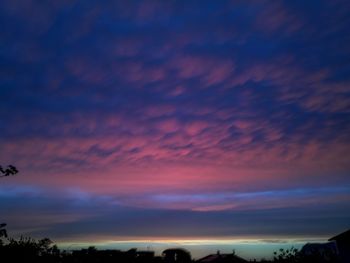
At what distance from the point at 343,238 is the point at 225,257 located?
15.0m

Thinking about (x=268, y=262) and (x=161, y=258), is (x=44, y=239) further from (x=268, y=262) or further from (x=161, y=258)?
(x=268, y=262)

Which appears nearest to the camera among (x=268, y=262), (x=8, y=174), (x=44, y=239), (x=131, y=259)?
(x=8, y=174)

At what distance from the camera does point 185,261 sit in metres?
40.8

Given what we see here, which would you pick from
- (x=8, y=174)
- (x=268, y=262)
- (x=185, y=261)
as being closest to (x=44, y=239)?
(x=8, y=174)

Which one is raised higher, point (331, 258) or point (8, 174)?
point (8, 174)

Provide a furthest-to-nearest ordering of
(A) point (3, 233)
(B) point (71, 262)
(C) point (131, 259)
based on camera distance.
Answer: (C) point (131, 259)
(B) point (71, 262)
(A) point (3, 233)

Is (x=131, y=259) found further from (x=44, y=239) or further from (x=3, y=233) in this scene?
(x=3, y=233)

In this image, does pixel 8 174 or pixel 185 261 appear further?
→ pixel 185 261

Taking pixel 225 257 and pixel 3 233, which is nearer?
pixel 3 233

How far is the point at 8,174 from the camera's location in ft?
35.6

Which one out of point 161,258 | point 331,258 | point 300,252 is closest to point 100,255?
point 161,258

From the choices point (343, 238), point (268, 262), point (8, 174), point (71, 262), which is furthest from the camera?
point (268, 262)

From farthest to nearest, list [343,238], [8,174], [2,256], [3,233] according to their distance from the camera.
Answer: [343,238], [2,256], [3,233], [8,174]

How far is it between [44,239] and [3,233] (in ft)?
33.9
